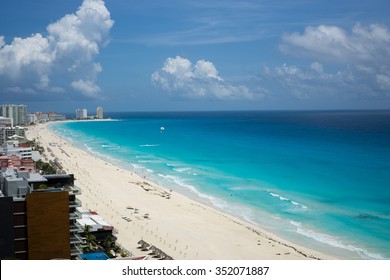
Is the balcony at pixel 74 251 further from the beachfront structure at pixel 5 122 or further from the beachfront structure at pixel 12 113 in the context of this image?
the beachfront structure at pixel 12 113

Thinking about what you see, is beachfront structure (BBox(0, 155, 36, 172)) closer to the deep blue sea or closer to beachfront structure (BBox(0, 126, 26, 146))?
the deep blue sea

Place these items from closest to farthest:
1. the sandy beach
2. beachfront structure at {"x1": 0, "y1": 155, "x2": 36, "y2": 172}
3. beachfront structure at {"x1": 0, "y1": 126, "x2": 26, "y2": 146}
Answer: the sandy beach < beachfront structure at {"x1": 0, "y1": 155, "x2": 36, "y2": 172} < beachfront structure at {"x1": 0, "y1": 126, "x2": 26, "y2": 146}

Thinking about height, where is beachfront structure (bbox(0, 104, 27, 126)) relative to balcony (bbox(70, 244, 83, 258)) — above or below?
above

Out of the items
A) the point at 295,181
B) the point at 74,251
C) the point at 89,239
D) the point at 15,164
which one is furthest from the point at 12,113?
the point at 74,251

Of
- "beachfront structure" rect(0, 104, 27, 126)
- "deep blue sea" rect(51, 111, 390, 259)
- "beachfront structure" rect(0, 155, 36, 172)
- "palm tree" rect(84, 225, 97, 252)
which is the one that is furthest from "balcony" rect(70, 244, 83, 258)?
"beachfront structure" rect(0, 104, 27, 126)
